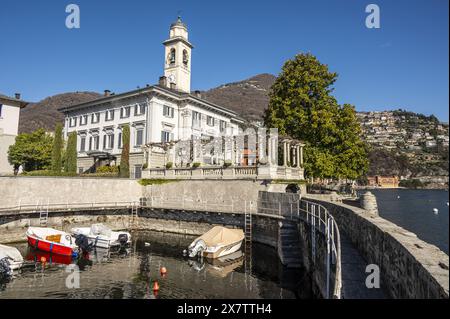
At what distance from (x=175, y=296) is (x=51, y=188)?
69.2 feet

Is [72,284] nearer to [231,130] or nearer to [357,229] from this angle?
[357,229]

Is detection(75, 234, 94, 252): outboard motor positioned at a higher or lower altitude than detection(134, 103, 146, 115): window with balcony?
lower

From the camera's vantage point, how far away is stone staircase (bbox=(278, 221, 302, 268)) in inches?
777

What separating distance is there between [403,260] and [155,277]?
14698mm

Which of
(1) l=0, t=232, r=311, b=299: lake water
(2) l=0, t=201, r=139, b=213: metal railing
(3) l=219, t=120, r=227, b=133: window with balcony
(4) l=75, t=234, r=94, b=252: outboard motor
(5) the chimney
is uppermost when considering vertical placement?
(5) the chimney

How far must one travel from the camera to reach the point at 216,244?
21.5 meters

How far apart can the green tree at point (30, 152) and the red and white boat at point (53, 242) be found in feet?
84.2

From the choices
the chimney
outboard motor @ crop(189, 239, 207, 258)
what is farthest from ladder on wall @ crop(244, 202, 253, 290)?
the chimney

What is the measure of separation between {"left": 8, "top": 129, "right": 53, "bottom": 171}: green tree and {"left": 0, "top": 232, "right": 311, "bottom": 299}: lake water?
2520cm

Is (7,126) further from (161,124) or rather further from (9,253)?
(9,253)

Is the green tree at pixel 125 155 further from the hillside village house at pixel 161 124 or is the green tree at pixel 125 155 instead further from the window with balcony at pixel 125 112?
the window with balcony at pixel 125 112

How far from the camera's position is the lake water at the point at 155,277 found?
1507cm

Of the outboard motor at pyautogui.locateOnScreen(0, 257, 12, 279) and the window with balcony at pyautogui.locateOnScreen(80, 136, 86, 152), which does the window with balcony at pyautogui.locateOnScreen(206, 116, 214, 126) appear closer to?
the window with balcony at pyautogui.locateOnScreen(80, 136, 86, 152)

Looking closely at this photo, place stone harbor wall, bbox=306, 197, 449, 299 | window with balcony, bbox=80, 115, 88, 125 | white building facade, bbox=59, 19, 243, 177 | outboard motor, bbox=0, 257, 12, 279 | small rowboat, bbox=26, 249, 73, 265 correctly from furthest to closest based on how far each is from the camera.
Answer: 1. window with balcony, bbox=80, 115, 88, 125
2. white building facade, bbox=59, 19, 243, 177
3. small rowboat, bbox=26, 249, 73, 265
4. outboard motor, bbox=0, 257, 12, 279
5. stone harbor wall, bbox=306, 197, 449, 299
